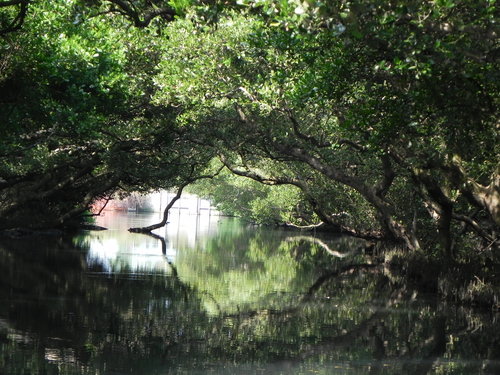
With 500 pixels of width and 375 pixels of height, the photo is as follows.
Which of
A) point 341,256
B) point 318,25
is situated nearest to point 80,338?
point 318,25

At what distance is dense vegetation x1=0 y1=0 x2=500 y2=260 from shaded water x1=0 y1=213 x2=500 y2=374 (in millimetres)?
3005

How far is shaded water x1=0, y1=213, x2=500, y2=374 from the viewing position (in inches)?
424

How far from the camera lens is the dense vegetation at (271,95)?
10.8m

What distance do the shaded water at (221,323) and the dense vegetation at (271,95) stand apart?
3005 millimetres

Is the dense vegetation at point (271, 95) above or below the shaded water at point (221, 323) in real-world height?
above

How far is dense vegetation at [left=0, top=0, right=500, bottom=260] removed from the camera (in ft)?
35.5

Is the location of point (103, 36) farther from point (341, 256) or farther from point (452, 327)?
point (341, 256)

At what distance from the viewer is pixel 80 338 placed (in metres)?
11.8

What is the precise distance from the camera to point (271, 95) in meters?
21.6

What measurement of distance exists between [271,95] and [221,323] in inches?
357

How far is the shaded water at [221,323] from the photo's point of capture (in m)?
10.8

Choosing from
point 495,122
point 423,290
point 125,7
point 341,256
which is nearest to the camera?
point 125,7

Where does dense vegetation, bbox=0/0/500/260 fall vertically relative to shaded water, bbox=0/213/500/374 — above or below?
above

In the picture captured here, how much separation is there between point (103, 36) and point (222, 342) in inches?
338
